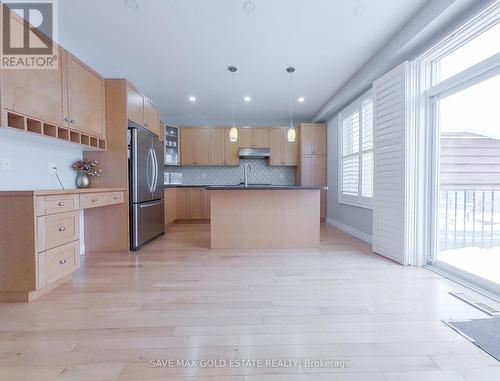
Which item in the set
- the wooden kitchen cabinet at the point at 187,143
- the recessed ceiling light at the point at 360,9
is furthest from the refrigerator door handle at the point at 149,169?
the recessed ceiling light at the point at 360,9

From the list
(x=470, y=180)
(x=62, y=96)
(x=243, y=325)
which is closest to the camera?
(x=243, y=325)

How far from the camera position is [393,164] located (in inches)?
112

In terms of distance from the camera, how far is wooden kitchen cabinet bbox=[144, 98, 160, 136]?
12.6 ft

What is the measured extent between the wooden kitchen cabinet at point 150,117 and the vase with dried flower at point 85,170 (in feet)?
3.41

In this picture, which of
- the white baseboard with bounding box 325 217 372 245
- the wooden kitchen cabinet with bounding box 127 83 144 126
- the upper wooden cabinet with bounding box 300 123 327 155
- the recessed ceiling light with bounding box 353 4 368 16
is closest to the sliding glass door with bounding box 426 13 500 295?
the recessed ceiling light with bounding box 353 4 368 16

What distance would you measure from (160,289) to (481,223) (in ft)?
12.1

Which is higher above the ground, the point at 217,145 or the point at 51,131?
the point at 217,145

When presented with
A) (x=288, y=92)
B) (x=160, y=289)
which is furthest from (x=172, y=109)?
(x=160, y=289)

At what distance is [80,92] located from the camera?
8.90 feet

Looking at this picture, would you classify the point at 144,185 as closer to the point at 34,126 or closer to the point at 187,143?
the point at 34,126

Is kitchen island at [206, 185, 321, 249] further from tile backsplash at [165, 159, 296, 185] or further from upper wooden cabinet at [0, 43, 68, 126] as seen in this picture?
tile backsplash at [165, 159, 296, 185]

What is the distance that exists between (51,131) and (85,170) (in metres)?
0.86

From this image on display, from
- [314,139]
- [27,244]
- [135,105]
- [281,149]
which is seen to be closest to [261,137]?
[281,149]

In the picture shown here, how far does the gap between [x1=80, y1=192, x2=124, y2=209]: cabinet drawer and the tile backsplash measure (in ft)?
10.2
